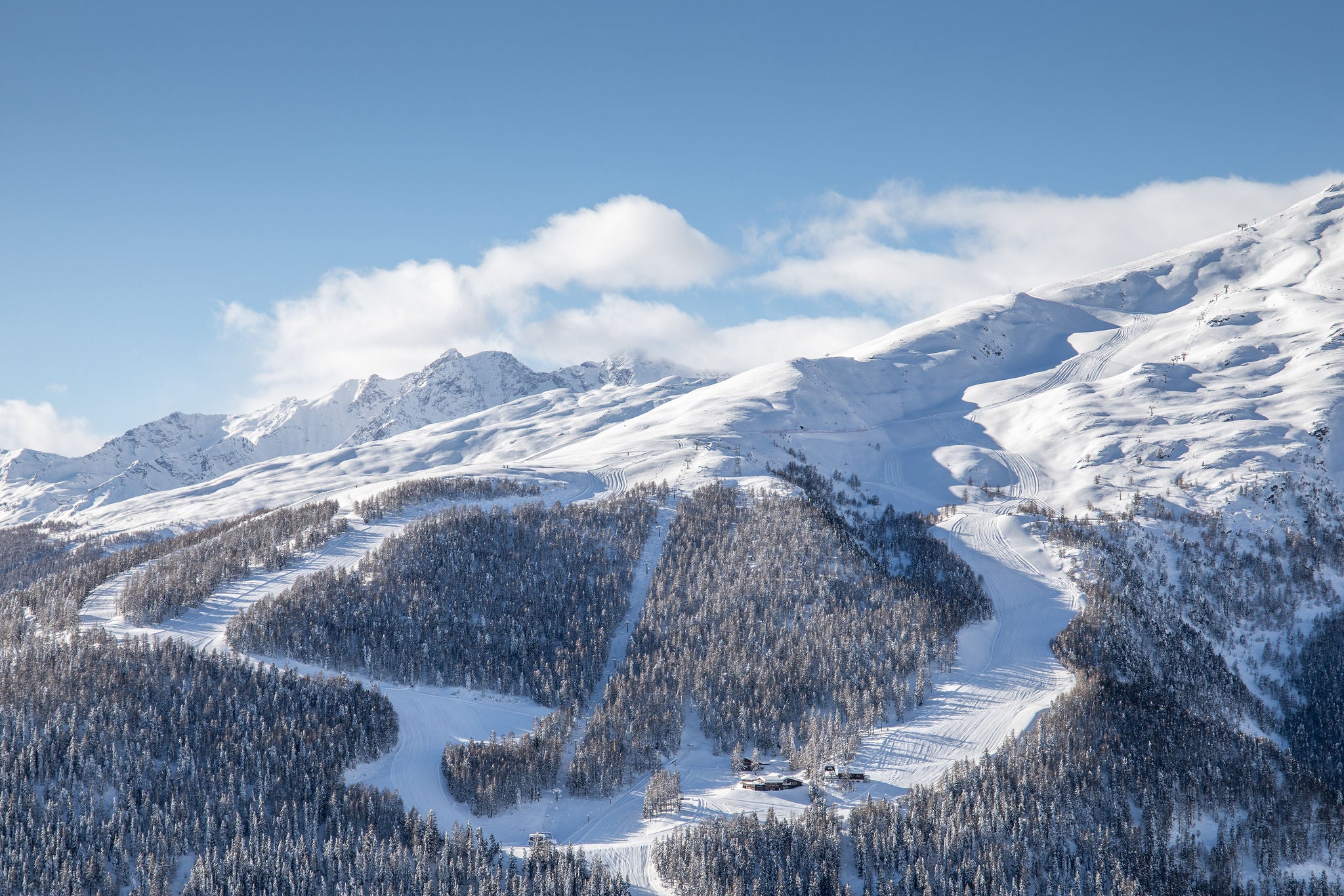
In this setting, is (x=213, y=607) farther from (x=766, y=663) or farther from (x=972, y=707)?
(x=972, y=707)

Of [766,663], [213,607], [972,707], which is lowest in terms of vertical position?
[972,707]

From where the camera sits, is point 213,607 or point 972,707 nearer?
point 972,707

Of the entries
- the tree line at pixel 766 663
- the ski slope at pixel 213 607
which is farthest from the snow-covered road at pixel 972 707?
the ski slope at pixel 213 607

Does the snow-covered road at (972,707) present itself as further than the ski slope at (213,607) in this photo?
No

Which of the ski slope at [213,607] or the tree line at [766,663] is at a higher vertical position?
the ski slope at [213,607]

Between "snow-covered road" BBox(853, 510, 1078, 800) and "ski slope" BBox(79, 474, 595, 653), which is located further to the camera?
"ski slope" BBox(79, 474, 595, 653)

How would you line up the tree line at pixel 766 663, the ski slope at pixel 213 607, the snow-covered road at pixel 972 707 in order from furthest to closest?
the ski slope at pixel 213 607 → the tree line at pixel 766 663 → the snow-covered road at pixel 972 707

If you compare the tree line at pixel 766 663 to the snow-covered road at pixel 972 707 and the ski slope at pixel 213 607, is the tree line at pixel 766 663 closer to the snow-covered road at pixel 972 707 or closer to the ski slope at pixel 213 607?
the snow-covered road at pixel 972 707

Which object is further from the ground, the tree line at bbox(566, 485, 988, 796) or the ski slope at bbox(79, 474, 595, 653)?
the ski slope at bbox(79, 474, 595, 653)

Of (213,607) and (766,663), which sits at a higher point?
(213,607)

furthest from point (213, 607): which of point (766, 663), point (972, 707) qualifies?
point (972, 707)

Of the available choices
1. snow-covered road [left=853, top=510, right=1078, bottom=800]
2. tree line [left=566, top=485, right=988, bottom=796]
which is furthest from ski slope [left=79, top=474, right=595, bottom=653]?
snow-covered road [left=853, top=510, right=1078, bottom=800]

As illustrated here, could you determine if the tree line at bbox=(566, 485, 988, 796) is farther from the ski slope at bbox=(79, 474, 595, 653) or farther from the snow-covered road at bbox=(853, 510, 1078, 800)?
the ski slope at bbox=(79, 474, 595, 653)

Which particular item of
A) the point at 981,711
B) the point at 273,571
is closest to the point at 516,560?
the point at 273,571
